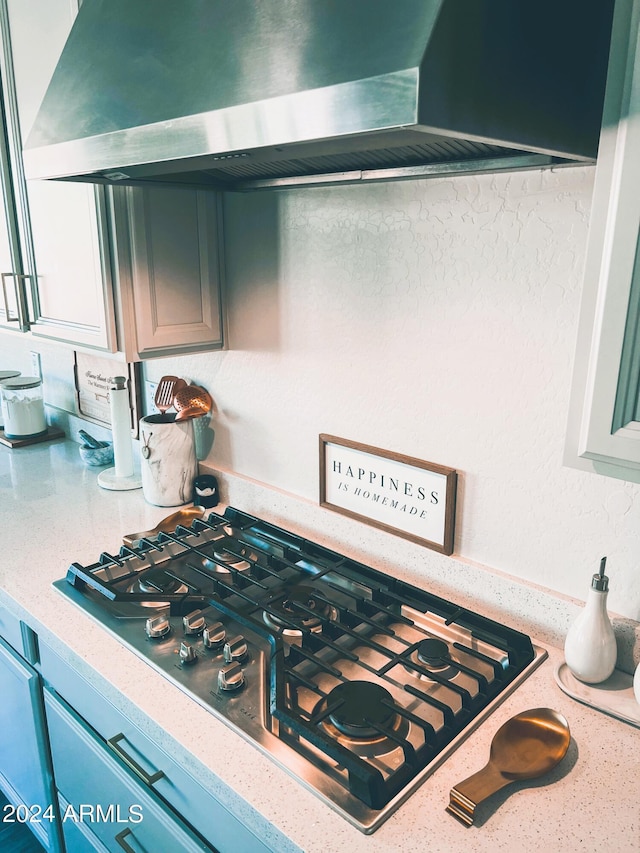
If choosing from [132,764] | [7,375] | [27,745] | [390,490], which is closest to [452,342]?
[390,490]

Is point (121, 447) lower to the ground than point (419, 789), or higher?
higher

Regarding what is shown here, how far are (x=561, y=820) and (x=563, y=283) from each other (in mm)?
748

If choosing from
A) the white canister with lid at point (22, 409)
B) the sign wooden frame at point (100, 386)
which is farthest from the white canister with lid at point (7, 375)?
the sign wooden frame at point (100, 386)

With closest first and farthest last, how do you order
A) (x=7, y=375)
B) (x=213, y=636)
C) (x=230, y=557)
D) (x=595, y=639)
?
(x=595, y=639) → (x=213, y=636) → (x=230, y=557) → (x=7, y=375)

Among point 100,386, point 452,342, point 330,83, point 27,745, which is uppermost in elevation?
point 330,83

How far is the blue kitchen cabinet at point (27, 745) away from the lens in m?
1.34

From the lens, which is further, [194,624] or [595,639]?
[194,624]

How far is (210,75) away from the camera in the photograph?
33.0 inches

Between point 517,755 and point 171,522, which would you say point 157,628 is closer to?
point 171,522

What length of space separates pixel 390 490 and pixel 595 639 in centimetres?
49

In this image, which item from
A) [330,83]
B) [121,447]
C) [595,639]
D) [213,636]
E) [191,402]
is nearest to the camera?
[330,83]

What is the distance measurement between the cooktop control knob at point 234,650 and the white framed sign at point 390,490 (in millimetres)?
426

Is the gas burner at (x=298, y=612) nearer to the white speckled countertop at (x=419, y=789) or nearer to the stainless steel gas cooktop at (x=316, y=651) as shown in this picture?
the stainless steel gas cooktop at (x=316, y=651)

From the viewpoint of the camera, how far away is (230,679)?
99 cm
